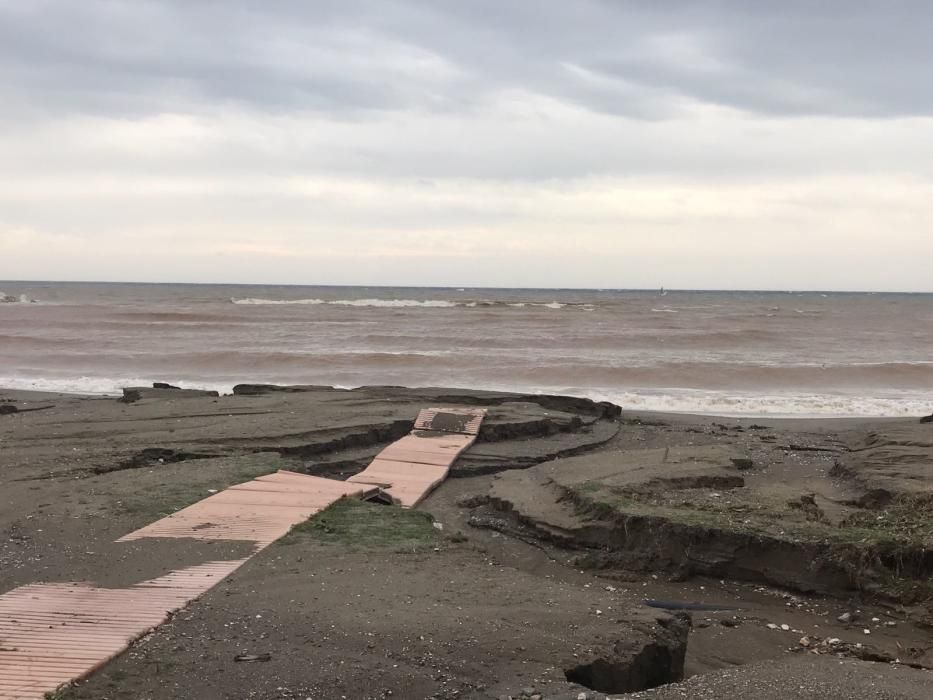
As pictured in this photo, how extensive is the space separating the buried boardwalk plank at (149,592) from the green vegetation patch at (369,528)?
13 cm

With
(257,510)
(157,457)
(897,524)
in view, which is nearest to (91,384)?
(157,457)

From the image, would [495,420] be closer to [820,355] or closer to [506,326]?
[820,355]

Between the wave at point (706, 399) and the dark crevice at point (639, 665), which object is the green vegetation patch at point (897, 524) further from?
the wave at point (706, 399)

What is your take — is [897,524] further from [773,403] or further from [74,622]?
[773,403]

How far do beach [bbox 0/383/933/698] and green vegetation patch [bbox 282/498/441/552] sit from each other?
33 millimetres

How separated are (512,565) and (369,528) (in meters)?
1.24

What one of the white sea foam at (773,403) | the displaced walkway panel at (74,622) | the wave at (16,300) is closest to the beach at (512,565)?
the displaced walkway panel at (74,622)

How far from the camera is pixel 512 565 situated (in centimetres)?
634

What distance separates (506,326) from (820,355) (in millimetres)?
15285

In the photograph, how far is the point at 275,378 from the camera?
19.5 m

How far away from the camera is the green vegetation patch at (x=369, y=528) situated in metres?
6.00

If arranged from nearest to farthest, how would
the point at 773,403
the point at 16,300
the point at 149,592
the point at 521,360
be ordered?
the point at 149,592 → the point at 773,403 → the point at 521,360 → the point at 16,300

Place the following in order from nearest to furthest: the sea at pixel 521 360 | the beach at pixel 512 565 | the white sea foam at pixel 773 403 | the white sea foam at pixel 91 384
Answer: the beach at pixel 512 565 → the white sea foam at pixel 773 403 → the white sea foam at pixel 91 384 → the sea at pixel 521 360

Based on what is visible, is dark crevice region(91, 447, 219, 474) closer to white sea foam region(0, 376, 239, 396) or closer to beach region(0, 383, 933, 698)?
beach region(0, 383, 933, 698)
